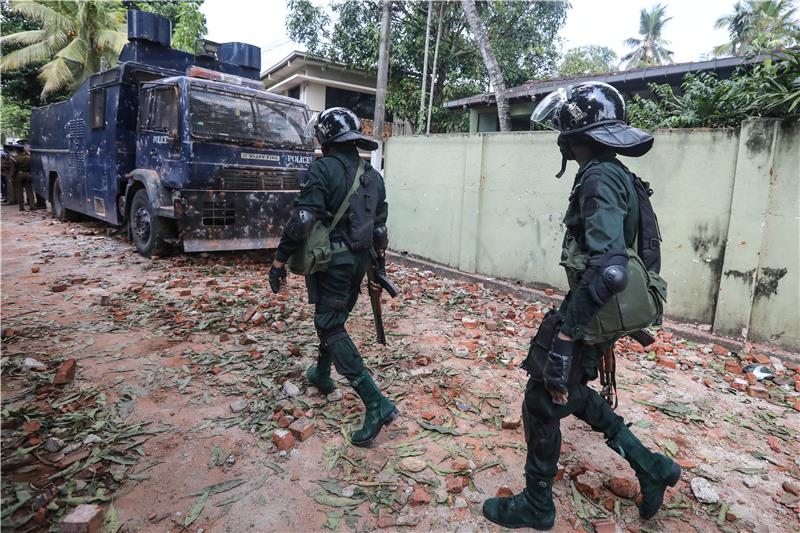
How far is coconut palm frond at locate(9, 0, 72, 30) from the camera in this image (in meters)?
16.9

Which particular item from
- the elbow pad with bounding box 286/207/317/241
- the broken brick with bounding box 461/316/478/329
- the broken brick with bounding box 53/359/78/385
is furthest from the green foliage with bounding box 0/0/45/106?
the elbow pad with bounding box 286/207/317/241

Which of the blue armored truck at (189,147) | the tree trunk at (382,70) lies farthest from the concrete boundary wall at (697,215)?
the tree trunk at (382,70)

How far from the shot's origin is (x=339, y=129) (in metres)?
2.91

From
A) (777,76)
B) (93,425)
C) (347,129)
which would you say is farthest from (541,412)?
(777,76)

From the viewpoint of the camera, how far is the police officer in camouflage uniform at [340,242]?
2.75 m

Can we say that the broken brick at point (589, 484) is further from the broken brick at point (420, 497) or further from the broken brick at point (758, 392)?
the broken brick at point (758, 392)

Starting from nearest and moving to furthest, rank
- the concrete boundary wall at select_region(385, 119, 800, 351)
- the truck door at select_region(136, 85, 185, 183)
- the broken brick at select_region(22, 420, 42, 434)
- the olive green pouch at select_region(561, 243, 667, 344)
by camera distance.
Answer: the olive green pouch at select_region(561, 243, 667, 344) < the broken brick at select_region(22, 420, 42, 434) < the concrete boundary wall at select_region(385, 119, 800, 351) < the truck door at select_region(136, 85, 185, 183)

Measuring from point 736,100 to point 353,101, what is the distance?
15.0m

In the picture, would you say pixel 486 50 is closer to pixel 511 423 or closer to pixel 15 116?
pixel 511 423

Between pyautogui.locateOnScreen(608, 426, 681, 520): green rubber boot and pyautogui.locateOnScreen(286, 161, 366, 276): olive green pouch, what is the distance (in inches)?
69.1

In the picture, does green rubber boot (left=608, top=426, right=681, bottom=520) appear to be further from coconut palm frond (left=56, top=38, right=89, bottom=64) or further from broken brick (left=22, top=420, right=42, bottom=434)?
coconut palm frond (left=56, top=38, right=89, bottom=64)

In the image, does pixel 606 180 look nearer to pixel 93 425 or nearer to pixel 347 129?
pixel 347 129

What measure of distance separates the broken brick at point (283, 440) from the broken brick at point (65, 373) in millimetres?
1650

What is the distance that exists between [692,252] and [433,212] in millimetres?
3539
